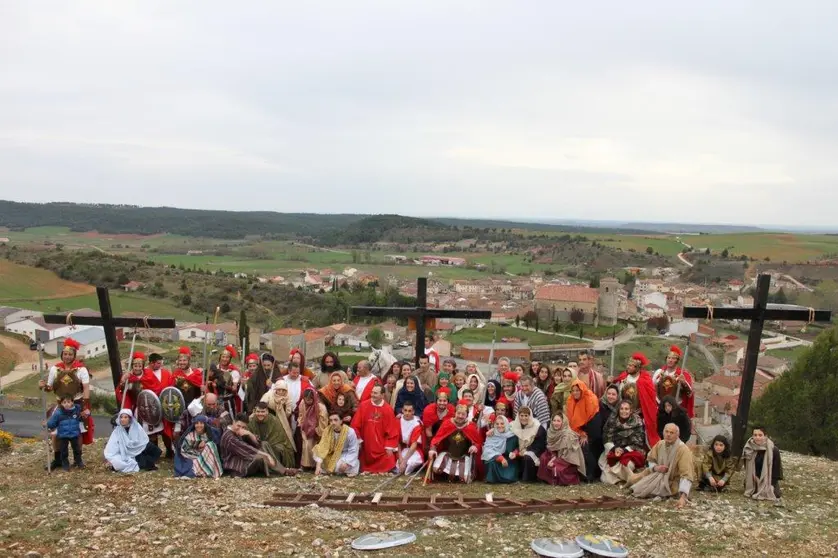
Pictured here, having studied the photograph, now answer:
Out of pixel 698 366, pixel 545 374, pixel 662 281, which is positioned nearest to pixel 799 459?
pixel 545 374

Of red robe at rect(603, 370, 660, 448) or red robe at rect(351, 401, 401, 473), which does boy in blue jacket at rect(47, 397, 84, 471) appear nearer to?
red robe at rect(351, 401, 401, 473)

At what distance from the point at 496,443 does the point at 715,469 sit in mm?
2577

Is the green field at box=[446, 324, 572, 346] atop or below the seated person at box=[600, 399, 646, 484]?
below

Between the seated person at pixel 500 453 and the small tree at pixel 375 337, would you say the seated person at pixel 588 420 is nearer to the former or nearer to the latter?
the seated person at pixel 500 453

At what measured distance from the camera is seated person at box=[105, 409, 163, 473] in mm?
7934

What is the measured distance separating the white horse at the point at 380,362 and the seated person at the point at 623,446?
11.4 ft

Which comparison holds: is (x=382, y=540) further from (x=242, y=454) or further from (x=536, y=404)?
(x=536, y=404)

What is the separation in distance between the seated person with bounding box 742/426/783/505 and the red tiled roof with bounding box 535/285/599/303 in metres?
69.0

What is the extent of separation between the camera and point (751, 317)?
9.04 meters

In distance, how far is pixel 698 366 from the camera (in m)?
45.2

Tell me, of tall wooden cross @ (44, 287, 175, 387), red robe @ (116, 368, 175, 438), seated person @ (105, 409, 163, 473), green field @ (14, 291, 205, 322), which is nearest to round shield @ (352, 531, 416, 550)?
seated person @ (105, 409, 163, 473)

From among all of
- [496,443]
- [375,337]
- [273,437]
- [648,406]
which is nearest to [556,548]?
[496,443]

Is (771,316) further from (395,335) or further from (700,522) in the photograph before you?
(395,335)

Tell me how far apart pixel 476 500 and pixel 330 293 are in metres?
76.3
